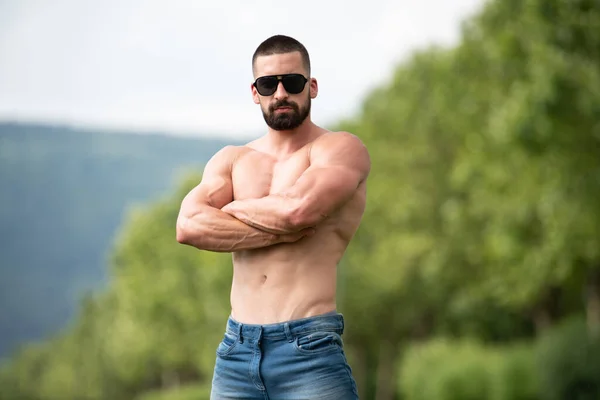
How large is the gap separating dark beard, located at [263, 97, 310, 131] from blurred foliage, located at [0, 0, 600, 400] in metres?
14.6

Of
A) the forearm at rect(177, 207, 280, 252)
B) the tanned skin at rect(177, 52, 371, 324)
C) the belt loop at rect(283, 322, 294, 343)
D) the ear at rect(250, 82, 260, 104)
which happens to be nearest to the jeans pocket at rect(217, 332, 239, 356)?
the tanned skin at rect(177, 52, 371, 324)

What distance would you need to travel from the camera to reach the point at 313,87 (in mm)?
6504

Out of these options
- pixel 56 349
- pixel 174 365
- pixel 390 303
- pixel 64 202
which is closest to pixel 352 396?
pixel 390 303

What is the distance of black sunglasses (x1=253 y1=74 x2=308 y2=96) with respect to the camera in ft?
20.6

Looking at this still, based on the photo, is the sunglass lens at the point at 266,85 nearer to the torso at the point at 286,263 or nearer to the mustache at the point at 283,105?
the mustache at the point at 283,105

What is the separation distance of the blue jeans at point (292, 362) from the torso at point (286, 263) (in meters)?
0.08

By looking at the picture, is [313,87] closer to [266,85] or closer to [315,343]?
[266,85]

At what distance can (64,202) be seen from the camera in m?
198

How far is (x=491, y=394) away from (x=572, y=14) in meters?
10.4

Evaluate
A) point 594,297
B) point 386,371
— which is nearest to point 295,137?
point 594,297

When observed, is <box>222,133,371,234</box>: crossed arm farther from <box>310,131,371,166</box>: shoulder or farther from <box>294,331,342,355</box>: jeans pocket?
<box>294,331,342,355</box>: jeans pocket

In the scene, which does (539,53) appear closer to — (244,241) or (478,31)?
(478,31)

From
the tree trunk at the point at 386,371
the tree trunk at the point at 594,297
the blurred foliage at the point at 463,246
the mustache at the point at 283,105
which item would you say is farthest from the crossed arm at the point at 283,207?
the tree trunk at the point at 386,371

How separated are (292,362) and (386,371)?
43.8 metres
